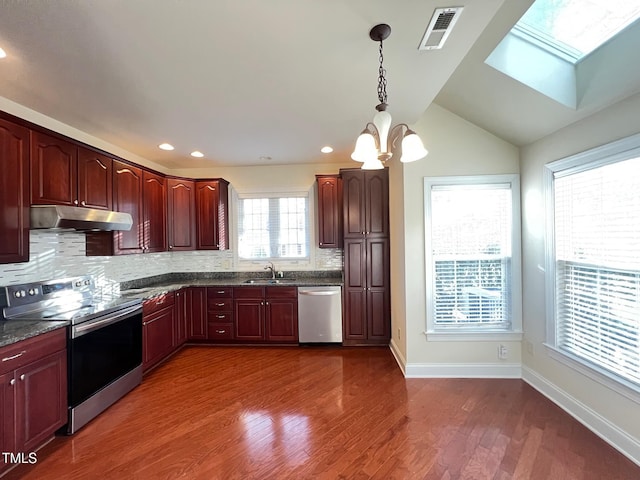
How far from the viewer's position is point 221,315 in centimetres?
392

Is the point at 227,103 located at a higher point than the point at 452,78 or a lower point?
lower

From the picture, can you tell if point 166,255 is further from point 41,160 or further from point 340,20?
point 340,20

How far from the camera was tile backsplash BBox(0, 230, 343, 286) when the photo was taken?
2.51m

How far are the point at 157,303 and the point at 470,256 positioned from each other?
343 centimetres

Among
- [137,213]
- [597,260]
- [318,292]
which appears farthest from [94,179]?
[597,260]

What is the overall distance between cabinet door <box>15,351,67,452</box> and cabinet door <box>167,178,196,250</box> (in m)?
2.10

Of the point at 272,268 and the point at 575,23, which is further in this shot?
the point at 272,268

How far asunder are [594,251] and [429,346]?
1.59 metres

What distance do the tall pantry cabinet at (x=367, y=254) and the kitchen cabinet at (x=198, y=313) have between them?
1.96 m

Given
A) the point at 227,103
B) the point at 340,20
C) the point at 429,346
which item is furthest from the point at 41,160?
the point at 429,346

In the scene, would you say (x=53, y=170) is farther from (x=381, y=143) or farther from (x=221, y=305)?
(x=381, y=143)

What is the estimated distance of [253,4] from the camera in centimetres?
140

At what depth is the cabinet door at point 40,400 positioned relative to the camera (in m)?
1.81

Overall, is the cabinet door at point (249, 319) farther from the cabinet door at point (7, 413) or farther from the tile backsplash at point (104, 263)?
the cabinet door at point (7, 413)
